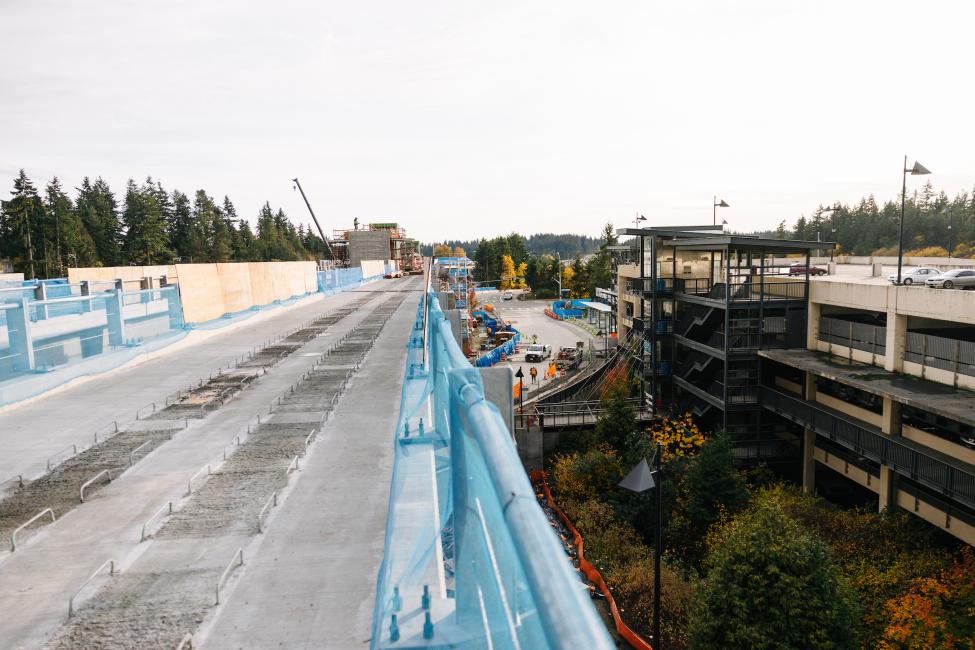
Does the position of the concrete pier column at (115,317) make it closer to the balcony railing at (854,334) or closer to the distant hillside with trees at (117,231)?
the balcony railing at (854,334)

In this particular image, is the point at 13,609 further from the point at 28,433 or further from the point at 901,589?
the point at 901,589

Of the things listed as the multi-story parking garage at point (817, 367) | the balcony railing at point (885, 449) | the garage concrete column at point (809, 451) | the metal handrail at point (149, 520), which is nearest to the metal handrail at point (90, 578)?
the metal handrail at point (149, 520)

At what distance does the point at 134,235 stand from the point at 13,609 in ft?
334

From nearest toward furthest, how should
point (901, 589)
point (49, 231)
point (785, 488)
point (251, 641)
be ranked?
point (251, 641) < point (901, 589) < point (785, 488) < point (49, 231)

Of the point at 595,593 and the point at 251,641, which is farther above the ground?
the point at 251,641

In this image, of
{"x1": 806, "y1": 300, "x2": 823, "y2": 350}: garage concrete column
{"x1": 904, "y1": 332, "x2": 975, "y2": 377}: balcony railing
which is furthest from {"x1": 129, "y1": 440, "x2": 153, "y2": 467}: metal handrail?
{"x1": 806, "y1": 300, "x2": 823, "y2": 350}: garage concrete column

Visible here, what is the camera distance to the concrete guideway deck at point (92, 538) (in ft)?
14.0

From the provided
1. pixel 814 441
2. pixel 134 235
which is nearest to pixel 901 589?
pixel 814 441

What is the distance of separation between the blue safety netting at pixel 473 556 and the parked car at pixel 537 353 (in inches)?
1664

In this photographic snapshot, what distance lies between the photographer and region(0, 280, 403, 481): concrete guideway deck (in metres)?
8.02

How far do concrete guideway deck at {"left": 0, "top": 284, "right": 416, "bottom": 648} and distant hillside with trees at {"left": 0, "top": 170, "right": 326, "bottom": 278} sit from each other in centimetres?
7468

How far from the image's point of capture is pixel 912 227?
334ft

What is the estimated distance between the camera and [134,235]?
92062 mm

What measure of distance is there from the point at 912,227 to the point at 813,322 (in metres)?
97.5
